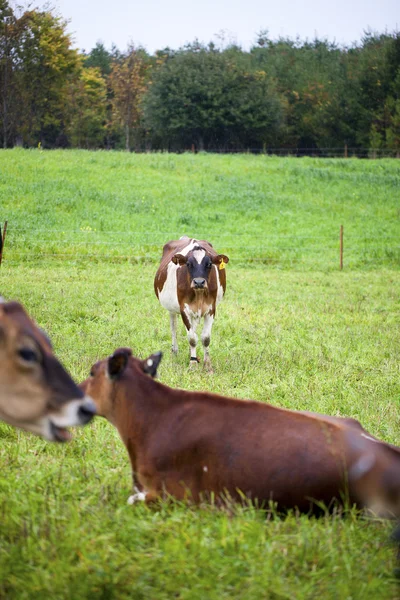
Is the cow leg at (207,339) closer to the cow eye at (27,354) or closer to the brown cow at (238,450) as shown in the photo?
the brown cow at (238,450)

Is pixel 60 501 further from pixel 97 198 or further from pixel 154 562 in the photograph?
pixel 97 198

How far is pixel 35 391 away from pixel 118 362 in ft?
3.09

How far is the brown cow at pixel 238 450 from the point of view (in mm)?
3795

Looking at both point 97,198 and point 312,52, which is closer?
point 97,198

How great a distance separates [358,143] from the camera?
57938 millimetres

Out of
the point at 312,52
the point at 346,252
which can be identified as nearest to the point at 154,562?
the point at 346,252

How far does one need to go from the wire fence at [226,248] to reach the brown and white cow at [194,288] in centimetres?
881

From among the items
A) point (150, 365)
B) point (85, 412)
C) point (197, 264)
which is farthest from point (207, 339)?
point (85, 412)

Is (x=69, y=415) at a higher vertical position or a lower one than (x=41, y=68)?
lower

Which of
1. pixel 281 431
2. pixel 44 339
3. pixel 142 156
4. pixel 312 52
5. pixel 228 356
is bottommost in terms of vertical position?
pixel 228 356

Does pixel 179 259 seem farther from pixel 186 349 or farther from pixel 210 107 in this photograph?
pixel 210 107

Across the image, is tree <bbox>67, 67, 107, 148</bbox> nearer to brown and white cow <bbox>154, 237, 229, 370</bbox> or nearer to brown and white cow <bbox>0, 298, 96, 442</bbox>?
brown and white cow <bbox>154, 237, 229, 370</bbox>

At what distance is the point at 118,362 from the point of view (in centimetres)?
430

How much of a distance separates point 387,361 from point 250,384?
2.21 metres
